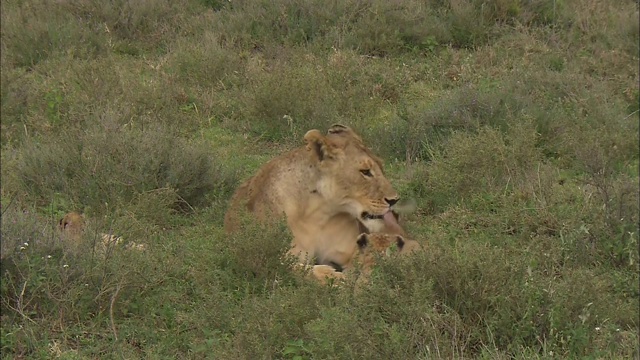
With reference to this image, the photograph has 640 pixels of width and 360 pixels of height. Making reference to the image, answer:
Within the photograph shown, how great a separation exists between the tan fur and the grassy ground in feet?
0.30

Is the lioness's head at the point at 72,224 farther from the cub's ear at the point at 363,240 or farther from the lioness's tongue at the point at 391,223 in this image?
the lioness's tongue at the point at 391,223

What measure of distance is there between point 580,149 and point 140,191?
345 centimetres

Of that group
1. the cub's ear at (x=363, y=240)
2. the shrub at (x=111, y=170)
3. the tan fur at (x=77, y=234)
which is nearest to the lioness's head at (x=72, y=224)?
the tan fur at (x=77, y=234)

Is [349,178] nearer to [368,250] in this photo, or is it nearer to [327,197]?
[327,197]

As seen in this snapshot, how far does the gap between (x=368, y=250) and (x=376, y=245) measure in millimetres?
60

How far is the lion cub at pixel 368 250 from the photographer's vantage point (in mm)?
5902

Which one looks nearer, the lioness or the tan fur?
the tan fur

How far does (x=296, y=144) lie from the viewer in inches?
367

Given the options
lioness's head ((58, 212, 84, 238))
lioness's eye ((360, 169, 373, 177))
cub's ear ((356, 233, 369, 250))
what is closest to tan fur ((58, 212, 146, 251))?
lioness's head ((58, 212, 84, 238))

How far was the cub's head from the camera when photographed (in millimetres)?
5988

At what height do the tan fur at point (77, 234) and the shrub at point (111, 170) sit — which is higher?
the tan fur at point (77, 234)

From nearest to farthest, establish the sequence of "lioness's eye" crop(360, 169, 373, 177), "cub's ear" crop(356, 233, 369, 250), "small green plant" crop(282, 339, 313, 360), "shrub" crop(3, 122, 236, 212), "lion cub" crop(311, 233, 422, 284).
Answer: "small green plant" crop(282, 339, 313, 360)
"lion cub" crop(311, 233, 422, 284)
"cub's ear" crop(356, 233, 369, 250)
"lioness's eye" crop(360, 169, 373, 177)
"shrub" crop(3, 122, 236, 212)

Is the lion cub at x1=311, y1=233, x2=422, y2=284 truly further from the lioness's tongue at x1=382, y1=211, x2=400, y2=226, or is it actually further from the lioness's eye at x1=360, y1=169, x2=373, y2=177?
the lioness's eye at x1=360, y1=169, x2=373, y2=177

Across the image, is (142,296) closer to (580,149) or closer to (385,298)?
(385,298)
